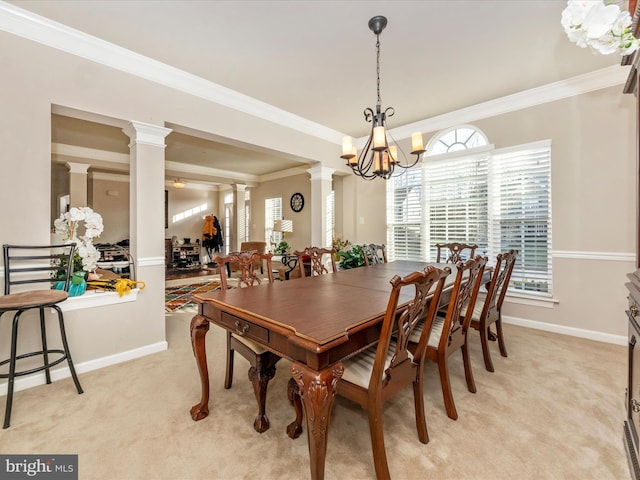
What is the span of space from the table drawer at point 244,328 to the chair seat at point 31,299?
1.21 m

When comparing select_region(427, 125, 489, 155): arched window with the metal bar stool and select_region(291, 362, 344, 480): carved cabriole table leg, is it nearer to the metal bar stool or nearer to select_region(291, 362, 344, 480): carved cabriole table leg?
select_region(291, 362, 344, 480): carved cabriole table leg

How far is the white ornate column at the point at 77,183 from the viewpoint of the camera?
17.6ft

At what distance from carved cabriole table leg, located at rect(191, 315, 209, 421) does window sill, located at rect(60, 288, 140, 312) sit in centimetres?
123

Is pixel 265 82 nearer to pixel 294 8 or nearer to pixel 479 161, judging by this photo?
pixel 294 8

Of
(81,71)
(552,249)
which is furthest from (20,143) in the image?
(552,249)

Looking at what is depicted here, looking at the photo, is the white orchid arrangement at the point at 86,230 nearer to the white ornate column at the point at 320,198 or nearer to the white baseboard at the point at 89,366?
the white baseboard at the point at 89,366

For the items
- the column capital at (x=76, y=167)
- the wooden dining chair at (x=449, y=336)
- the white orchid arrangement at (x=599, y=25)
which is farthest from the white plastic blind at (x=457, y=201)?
the column capital at (x=76, y=167)

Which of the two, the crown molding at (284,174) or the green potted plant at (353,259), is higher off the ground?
the crown molding at (284,174)

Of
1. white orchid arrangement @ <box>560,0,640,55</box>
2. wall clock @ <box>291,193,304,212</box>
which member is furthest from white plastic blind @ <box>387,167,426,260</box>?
white orchid arrangement @ <box>560,0,640,55</box>

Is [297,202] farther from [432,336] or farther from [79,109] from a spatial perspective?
[432,336]

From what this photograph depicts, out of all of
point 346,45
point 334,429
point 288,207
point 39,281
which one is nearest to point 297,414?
point 334,429

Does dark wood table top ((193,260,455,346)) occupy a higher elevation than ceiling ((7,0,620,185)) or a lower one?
lower

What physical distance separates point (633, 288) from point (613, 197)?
236 cm

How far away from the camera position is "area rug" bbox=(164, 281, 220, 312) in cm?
435
